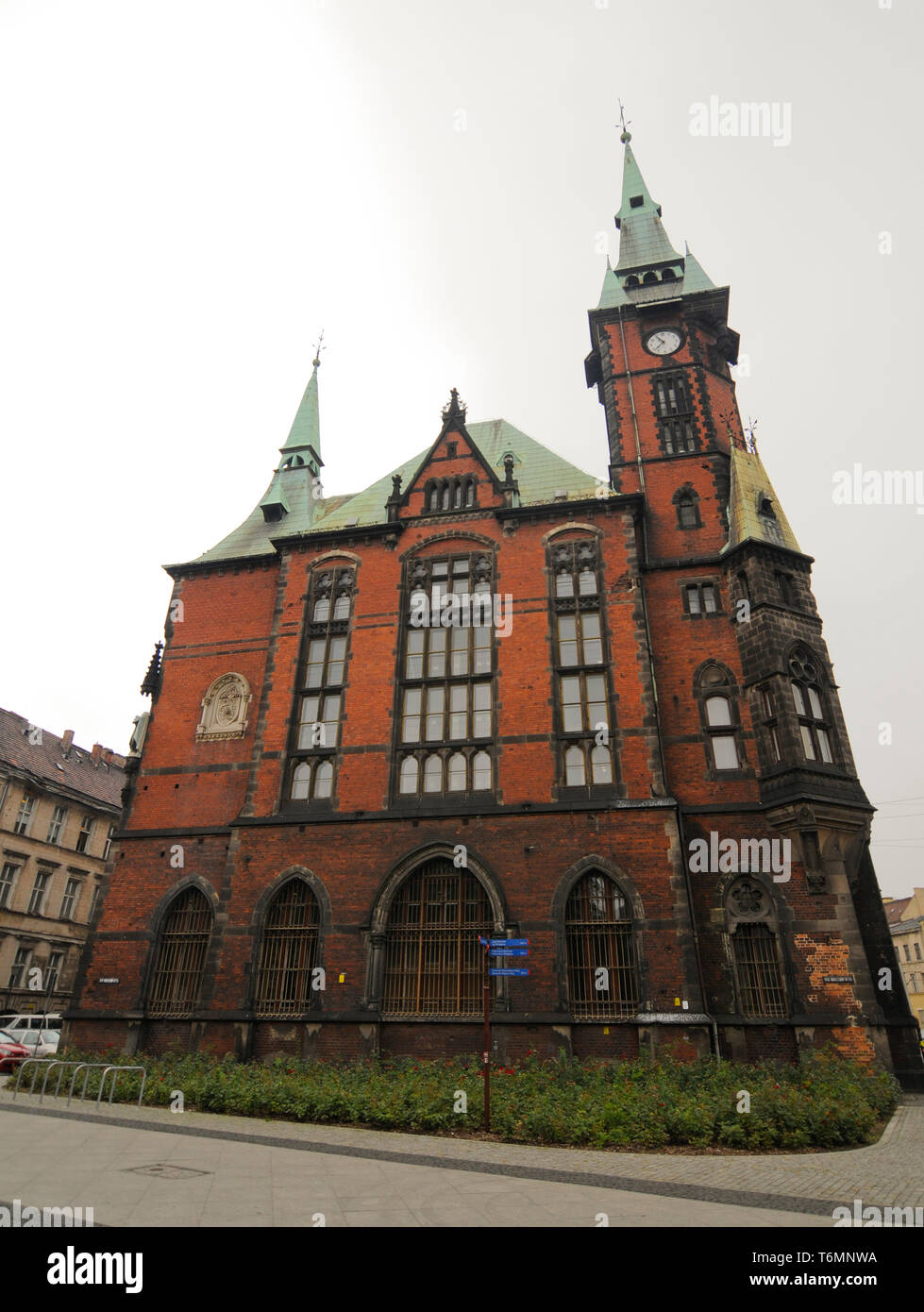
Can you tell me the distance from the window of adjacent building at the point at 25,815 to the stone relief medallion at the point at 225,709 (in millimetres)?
20060

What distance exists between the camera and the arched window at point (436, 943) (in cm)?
1956

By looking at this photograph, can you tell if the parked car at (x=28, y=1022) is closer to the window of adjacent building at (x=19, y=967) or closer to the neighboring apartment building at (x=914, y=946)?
the window of adjacent building at (x=19, y=967)

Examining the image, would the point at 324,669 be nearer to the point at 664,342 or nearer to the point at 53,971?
the point at 664,342

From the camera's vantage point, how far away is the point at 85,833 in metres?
43.4

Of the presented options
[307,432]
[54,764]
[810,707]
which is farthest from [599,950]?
[54,764]

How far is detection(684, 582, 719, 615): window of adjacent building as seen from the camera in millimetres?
24062

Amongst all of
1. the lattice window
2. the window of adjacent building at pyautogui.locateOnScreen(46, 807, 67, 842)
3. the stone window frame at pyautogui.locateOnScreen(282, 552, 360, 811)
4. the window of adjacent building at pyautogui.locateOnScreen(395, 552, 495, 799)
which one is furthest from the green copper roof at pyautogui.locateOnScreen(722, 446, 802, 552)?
the window of adjacent building at pyautogui.locateOnScreen(46, 807, 67, 842)

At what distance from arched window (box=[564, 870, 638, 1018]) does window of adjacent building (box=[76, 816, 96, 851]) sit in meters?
33.7

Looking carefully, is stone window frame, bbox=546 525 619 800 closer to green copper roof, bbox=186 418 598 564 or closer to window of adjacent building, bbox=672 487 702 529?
green copper roof, bbox=186 418 598 564

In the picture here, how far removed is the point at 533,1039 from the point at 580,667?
9915mm

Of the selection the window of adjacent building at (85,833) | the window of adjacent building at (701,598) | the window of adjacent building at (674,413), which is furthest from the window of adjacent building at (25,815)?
the window of adjacent building at (674,413)
